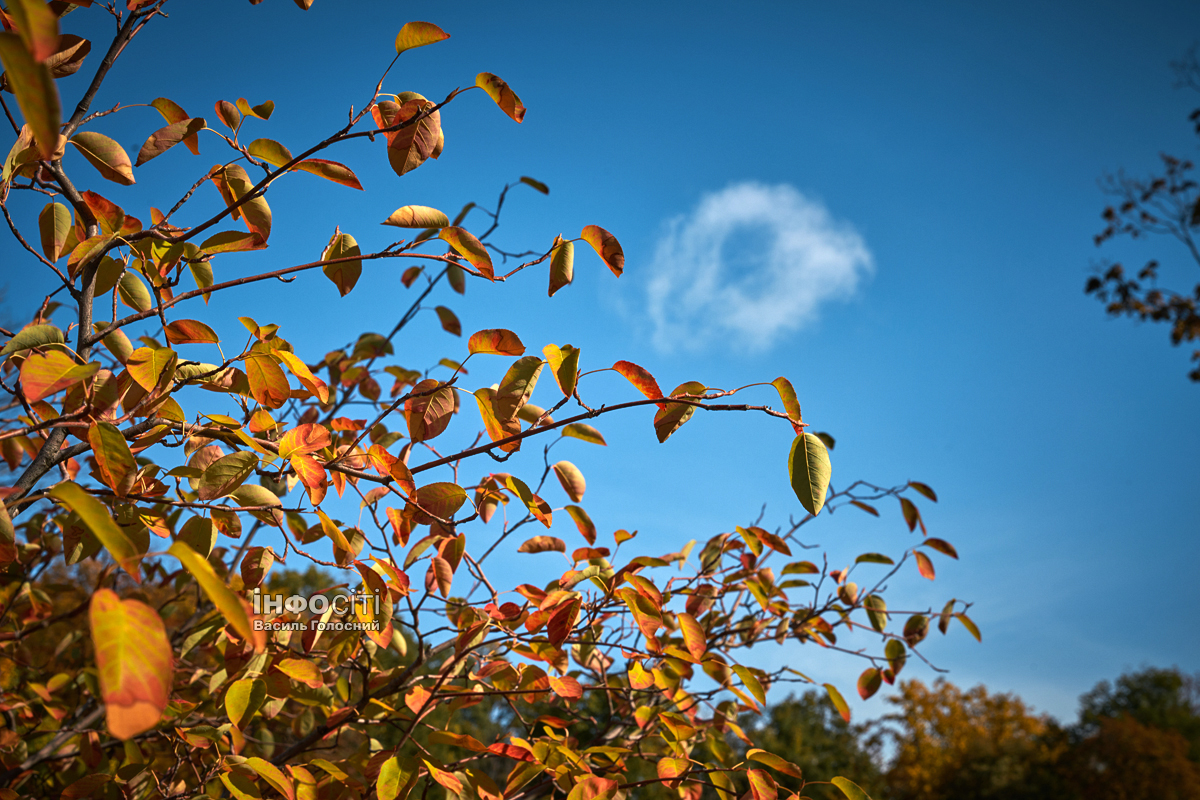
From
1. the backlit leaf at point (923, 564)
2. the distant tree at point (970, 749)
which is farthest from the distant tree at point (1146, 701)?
the backlit leaf at point (923, 564)

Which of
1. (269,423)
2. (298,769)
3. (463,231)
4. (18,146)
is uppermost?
(463,231)

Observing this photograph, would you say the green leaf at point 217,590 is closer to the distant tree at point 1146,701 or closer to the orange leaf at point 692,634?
the orange leaf at point 692,634

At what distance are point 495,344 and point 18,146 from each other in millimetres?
780

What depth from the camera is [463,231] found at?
3.46 ft

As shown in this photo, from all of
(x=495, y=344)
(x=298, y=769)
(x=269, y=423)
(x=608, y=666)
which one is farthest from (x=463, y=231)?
(x=608, y=666)

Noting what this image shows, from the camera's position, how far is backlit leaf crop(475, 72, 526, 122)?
1.03 m

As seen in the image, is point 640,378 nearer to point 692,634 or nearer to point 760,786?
point 692,634

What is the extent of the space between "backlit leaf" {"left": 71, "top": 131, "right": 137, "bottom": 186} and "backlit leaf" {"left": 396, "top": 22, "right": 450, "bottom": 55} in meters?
0.55

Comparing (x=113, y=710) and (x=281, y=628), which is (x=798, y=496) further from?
(x=281, y=628)

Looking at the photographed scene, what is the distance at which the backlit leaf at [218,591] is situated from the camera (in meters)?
0.52

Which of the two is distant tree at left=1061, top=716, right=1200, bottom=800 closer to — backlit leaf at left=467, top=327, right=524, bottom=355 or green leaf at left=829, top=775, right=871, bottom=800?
green leaf at left=829, top=775, right=871, bottom=800

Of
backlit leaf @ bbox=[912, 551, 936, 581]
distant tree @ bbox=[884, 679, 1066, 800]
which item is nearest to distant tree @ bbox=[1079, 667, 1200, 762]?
distant tree @ bbox=[884, 679, 1066, 800]

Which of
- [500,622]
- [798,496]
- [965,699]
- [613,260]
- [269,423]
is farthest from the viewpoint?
[965,699]

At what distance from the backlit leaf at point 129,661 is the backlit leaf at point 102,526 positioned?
31mm
